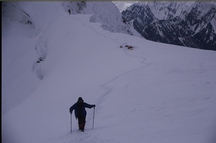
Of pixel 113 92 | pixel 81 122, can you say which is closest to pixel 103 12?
pixel 113 92

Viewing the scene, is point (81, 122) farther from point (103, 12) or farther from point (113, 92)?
point (103, 12)

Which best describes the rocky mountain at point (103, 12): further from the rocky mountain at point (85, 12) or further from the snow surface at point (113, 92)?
the snow surface at point (113, 92)

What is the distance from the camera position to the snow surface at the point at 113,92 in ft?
23.9

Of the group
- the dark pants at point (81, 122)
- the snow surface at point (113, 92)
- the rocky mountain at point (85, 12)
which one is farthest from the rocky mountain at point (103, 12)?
the dark pants at point (81, 122)

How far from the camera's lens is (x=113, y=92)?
11906 mm

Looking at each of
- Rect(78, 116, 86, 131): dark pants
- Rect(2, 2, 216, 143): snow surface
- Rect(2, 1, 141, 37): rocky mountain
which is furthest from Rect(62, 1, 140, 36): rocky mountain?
Rect(78, 116, 86, 131): dark pants

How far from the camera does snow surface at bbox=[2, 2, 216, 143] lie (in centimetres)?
729

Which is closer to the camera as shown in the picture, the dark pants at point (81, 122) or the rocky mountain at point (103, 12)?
the dark pants at point (81, 122)

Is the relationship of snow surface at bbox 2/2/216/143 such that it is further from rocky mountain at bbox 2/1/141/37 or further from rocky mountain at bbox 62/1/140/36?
rocky mountain at bbox 62/1/140/36

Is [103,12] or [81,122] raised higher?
[103,12]

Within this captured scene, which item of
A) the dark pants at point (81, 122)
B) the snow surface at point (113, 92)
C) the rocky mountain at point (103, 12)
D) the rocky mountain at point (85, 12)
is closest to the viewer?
the snow surface at point (113, 92)

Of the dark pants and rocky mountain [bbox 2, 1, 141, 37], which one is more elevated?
rocky mountain [bbox 2, 1, 141, 37]

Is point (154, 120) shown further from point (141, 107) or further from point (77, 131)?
point (77, 131)

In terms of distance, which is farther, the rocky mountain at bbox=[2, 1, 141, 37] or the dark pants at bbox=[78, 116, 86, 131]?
the rocky mountain at bbox=[2, 1, 141, 37]
